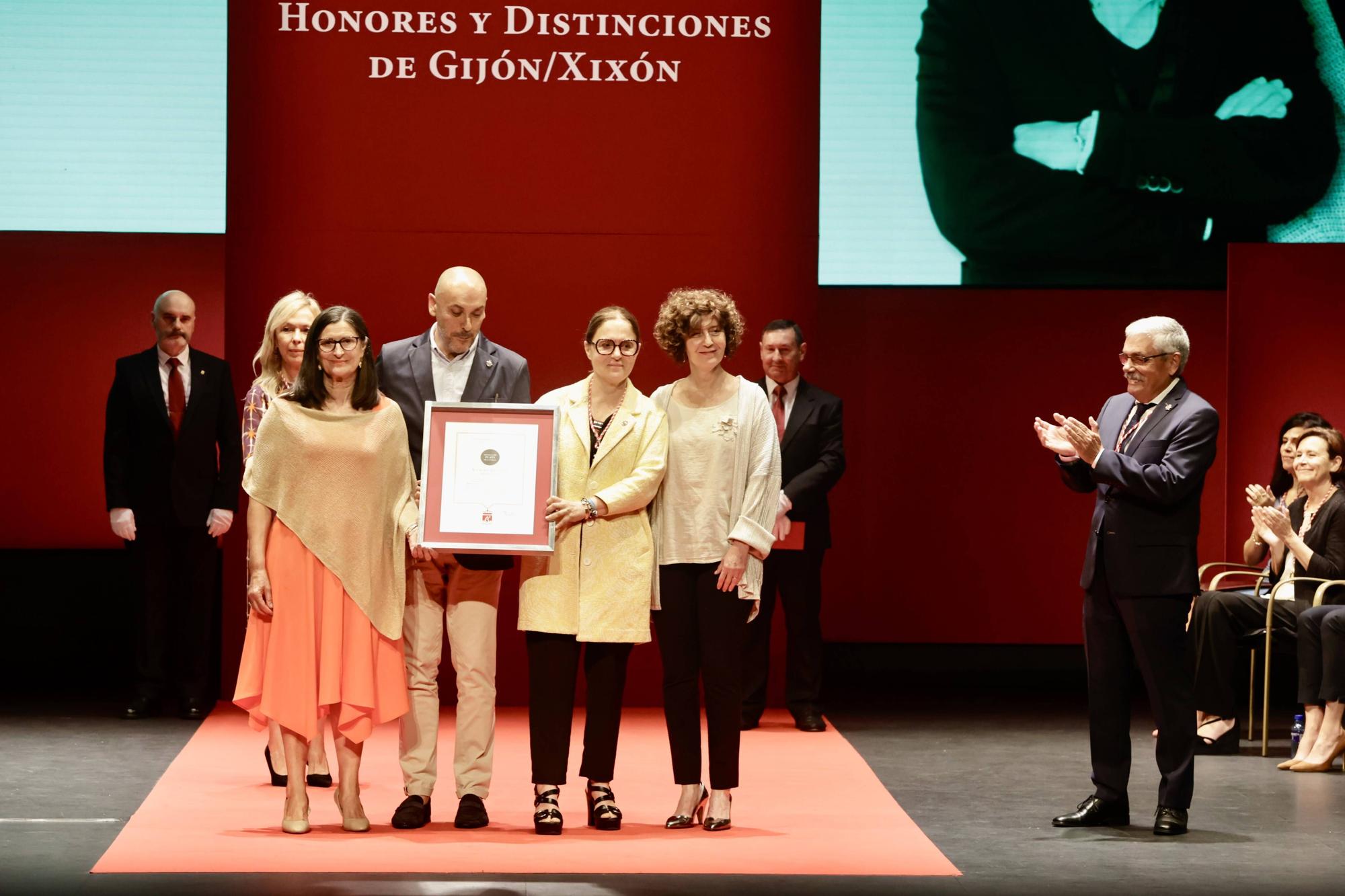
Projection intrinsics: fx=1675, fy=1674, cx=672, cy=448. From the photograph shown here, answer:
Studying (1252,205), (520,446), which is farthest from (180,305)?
(1252,205)

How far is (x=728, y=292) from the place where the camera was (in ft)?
23.2

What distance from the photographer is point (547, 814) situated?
4.64m

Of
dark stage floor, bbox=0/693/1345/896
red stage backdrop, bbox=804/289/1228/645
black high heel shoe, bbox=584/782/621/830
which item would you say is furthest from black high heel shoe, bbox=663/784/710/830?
red stage backdrop, bbox=804/289/1228/645

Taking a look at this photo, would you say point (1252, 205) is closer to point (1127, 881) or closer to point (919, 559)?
point (919, 559)

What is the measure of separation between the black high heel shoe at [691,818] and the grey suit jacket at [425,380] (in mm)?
1258

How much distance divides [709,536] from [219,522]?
2697 mm

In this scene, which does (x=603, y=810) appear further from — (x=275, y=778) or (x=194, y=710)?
(x=194, y=710)

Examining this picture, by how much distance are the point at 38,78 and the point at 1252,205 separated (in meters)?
6.00

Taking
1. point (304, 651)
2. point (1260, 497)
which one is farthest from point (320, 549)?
point (1260, 497)

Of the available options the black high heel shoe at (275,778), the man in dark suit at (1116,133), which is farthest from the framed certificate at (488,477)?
the man in dark suit at (1116,133)

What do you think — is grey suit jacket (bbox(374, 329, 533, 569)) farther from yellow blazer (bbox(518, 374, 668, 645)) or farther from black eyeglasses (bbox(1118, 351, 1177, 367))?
black eyeglasses (bbox(1118, 351, 1177, 367))

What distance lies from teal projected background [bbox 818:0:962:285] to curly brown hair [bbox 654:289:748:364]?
371 cm

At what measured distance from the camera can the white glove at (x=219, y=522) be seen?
21.6ft

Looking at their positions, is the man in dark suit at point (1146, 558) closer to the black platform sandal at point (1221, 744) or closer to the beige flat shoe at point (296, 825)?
the black platform sandal at point (1221, 744)
